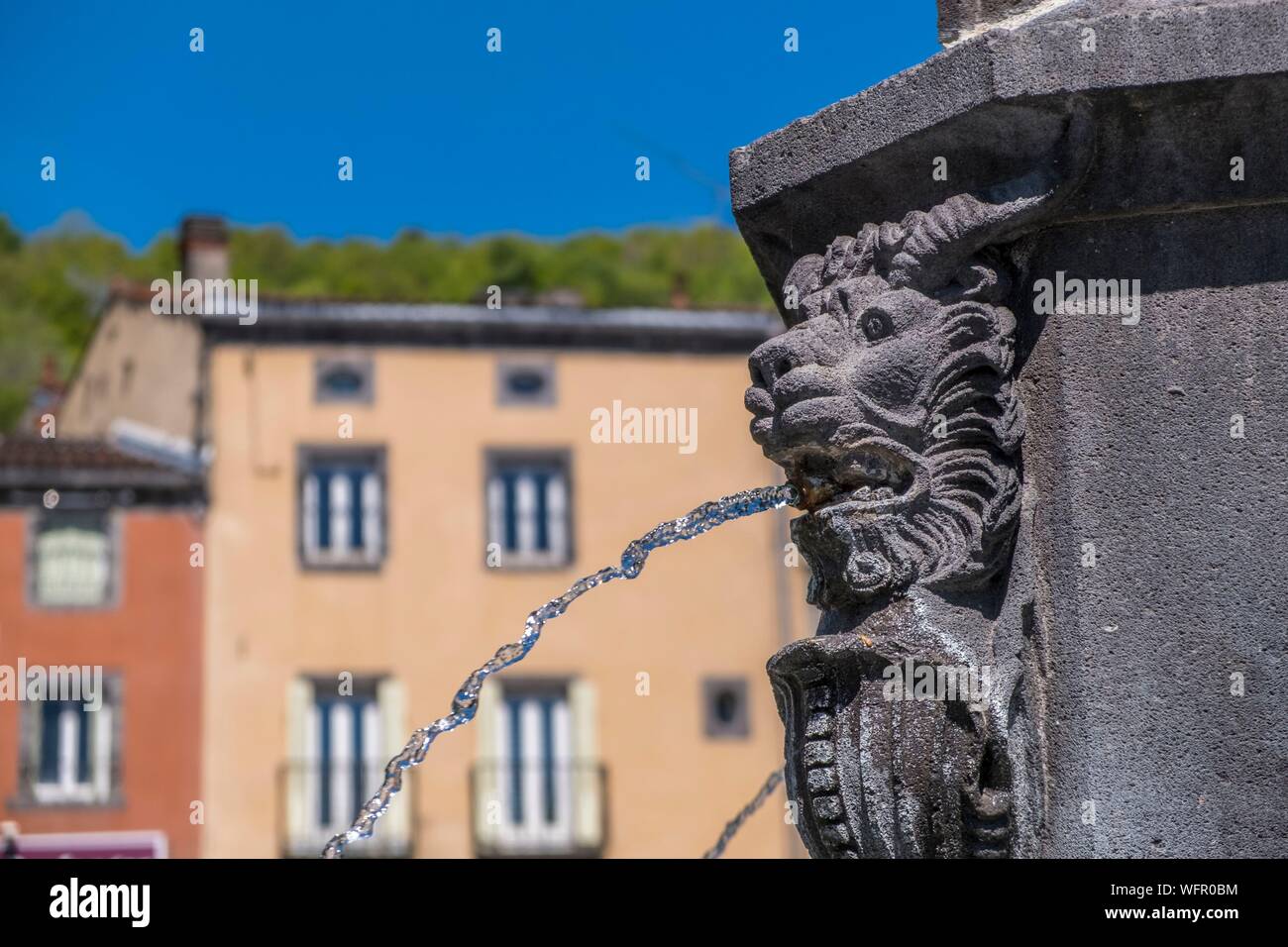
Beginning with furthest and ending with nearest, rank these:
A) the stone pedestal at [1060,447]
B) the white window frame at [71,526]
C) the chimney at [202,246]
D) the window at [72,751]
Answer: the chimney at [202,246] → the white window frame at [71,526] → the window at [72,751] → the stone pedestal at [1060,447]

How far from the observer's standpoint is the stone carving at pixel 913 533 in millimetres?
4957

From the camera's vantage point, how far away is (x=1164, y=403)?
5074 millimetres

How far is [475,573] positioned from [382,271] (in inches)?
1266

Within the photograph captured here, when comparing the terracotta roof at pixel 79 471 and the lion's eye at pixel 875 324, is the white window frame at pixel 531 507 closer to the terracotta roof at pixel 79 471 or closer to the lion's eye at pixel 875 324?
the terracotta roof at pixel 79 471

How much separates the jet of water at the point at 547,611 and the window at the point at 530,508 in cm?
2974

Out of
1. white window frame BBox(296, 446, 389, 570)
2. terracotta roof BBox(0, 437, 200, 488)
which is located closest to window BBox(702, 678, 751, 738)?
white window frame BBox(296, 446, 389, 570)

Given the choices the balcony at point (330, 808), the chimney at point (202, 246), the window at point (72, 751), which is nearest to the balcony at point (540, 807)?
the balcony at point (330, 808)

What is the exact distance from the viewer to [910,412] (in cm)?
516

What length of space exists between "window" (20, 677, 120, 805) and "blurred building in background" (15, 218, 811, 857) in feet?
2.76

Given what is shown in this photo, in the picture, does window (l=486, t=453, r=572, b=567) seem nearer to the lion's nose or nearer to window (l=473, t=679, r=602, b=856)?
window (l=473, t=679, r=602, b=856)

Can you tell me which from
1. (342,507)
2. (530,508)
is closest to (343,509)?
(342,507)
